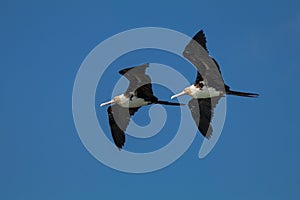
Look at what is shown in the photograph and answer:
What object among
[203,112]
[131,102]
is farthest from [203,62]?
[131,102]

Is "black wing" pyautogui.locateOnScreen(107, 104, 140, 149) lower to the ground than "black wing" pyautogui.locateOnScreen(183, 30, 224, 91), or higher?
lower

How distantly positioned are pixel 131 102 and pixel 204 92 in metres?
2.96

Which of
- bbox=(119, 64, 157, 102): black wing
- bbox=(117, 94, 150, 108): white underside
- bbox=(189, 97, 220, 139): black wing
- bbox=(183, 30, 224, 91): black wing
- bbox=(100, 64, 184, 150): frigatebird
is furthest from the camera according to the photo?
bbox=(117, 94, 150, 108): white underside

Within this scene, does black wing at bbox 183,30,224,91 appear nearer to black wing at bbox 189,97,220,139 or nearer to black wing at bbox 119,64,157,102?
black wing at bbox 189,97,220,139

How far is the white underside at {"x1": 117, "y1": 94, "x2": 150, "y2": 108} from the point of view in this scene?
26.1 meters

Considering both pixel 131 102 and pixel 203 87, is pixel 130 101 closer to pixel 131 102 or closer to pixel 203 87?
pixel 131 102

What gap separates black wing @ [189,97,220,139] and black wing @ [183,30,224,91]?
0.98m

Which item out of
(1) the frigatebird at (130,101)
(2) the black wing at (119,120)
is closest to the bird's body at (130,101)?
(1) the frigatebird at (130,101)

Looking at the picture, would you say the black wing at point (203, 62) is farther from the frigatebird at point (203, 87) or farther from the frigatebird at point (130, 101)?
the frigatebird at point (130, 101)

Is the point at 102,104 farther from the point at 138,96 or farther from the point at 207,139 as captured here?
the point at 207,139

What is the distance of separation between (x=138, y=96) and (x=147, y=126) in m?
1.35

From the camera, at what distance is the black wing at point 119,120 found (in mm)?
26531

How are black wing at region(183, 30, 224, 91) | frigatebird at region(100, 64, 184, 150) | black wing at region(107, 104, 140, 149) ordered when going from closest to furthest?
black wing at region(183, 30, 224, 91), frigatebird at region(100, 64, 184, 150), black wing at region(107, 104, 140, 149)

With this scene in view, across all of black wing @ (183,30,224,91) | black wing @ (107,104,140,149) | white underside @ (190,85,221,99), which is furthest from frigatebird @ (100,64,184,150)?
black wing @ (183,30,224,91)
